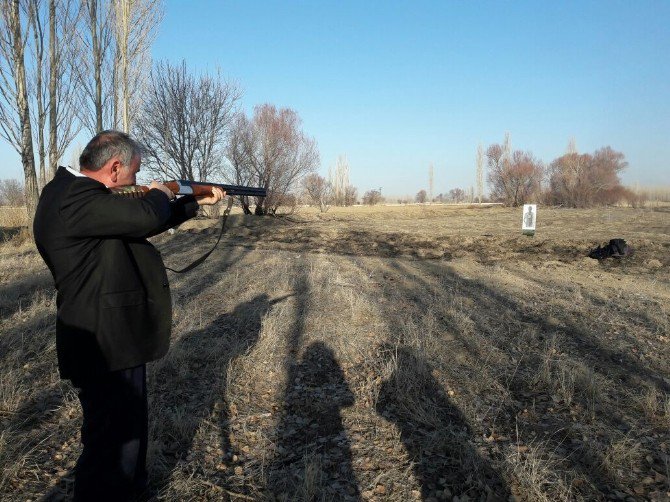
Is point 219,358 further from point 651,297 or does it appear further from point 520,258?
point 520,258

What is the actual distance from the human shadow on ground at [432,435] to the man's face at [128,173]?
230cm

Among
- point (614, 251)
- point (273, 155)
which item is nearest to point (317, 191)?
point (273, 155)

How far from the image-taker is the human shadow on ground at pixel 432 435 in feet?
8.40

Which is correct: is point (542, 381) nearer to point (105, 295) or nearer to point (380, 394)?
point (380, 394)

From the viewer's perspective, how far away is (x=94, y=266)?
1.92 m

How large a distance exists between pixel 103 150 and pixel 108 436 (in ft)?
4.29

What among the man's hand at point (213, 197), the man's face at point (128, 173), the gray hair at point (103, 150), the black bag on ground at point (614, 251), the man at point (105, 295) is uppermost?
the gray hair at point (103, 150)

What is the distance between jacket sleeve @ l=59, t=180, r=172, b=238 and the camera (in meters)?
1.82

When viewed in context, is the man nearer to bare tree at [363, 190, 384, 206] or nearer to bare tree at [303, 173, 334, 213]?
bare tree at [303, 173, 334, 213]

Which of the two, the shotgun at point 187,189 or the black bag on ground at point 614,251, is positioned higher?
the shotgun at point 187,189

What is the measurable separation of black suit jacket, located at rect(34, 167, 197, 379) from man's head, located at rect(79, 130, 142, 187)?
13cm

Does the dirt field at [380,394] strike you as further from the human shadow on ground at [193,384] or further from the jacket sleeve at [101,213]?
the jacket sleeve at [101,213]

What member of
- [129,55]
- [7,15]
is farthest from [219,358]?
[129,55]

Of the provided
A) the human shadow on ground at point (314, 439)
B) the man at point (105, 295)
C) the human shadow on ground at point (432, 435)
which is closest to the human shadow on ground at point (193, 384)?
the human shadow on ground at point (314, 439)
